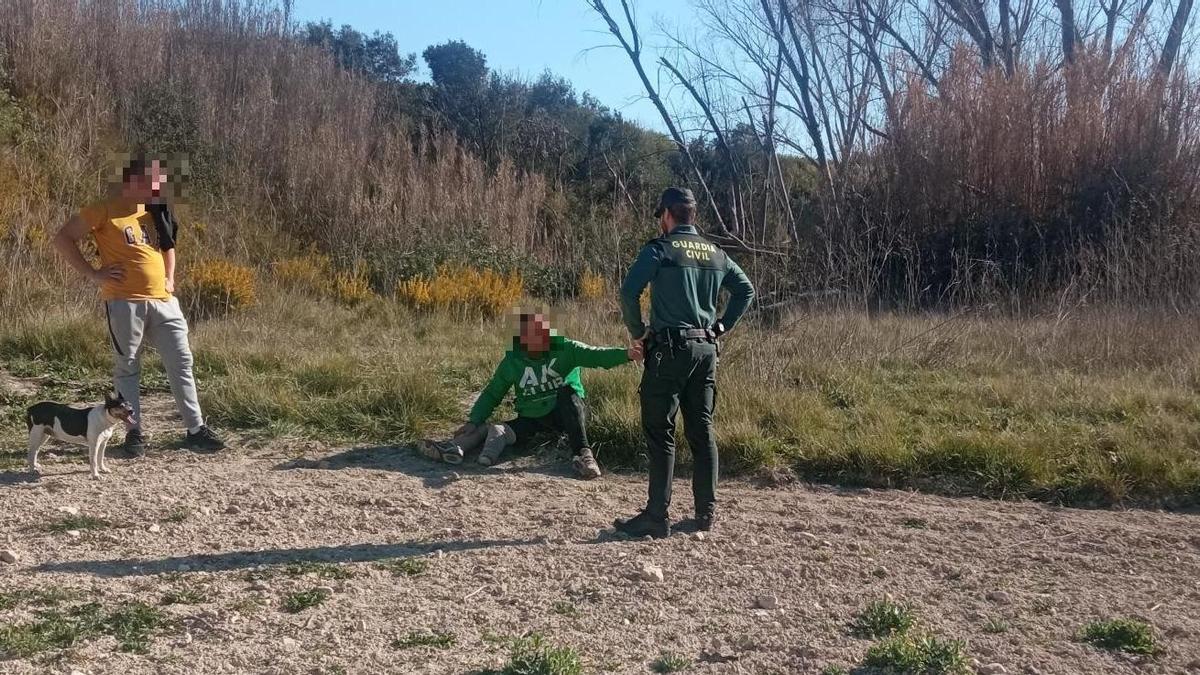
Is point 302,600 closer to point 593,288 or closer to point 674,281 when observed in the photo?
point 674,281

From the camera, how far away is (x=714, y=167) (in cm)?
1788

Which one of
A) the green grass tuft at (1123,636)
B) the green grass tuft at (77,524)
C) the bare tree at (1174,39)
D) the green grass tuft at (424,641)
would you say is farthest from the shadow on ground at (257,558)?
the bare tree at (1174,39)

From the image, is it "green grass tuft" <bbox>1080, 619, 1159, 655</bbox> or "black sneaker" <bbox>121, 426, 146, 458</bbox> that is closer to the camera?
"green grass tuft" <bbox>1080, 619, 1159, 655</bbox>

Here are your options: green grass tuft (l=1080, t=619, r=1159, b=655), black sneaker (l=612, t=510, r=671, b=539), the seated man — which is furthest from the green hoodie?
green grass tuft (l=1080, t=619, r=1159, b=655)

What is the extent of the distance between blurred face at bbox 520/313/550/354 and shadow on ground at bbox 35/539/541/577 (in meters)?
1.54

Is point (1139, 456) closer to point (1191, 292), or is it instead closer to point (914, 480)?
point (914, 480)

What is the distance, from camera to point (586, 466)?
240 inches

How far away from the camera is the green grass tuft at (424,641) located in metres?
3.67

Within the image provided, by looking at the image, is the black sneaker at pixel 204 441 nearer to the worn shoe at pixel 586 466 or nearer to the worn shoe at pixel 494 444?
the worn shoe at pixel 494 444

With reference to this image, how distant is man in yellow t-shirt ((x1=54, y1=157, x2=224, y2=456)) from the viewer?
5.70 meters

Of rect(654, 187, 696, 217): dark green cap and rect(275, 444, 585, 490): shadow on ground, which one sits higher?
rect(654, 187, 696, 217): dark green cap

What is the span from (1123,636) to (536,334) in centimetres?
350

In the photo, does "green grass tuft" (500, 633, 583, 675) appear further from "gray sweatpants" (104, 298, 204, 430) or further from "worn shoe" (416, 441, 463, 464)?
"gray sweatpants" (104, 298, 204, 430)

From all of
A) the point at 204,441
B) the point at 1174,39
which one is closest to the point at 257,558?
the point at 204,441
